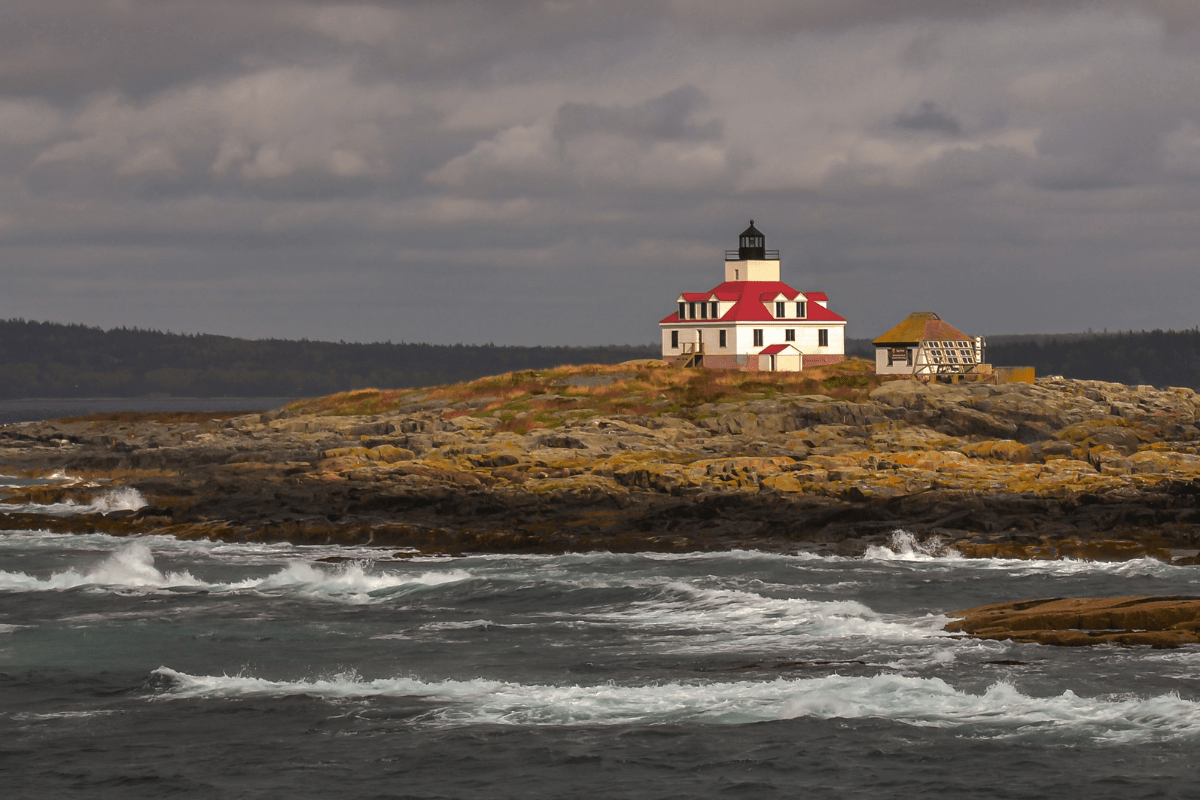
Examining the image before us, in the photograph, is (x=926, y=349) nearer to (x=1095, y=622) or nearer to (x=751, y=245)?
Result: (x=751, y=245)

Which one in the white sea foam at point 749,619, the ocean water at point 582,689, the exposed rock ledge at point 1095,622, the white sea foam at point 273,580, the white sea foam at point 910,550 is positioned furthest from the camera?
the white sea foam at point 910,550

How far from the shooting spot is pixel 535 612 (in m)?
27.1

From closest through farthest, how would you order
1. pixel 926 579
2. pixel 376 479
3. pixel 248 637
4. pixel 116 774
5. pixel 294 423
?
pixel 116 774
pixel 248 637
pixel 926 579
pixel 376 479
pixel 294 423

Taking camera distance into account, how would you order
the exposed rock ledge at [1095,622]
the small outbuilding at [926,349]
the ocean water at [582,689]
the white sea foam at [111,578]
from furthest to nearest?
1. the small outbuilding at [926,349]
2. the white sea foam at [111,578]
3. the exposed rock ledge at [1095,622]
4. the ocean water at [582,689]

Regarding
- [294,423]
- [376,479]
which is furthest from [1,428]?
[376,479]

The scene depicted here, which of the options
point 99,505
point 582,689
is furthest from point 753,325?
point 582,689

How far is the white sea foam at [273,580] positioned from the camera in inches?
1191

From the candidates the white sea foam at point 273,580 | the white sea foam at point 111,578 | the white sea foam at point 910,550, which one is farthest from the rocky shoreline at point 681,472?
the white sea foam at point 111,578

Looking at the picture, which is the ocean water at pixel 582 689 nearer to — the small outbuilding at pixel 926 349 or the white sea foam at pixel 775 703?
the white sea foam at pixel 775 703

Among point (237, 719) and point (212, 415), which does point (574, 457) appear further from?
point (212, 415)

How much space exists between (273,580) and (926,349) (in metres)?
45.0

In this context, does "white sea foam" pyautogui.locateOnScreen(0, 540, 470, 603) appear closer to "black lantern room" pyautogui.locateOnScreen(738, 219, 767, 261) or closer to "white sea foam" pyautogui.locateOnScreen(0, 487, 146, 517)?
"white sea foam" pyautogui.locateOnScreen(0, 487, 146, 517)

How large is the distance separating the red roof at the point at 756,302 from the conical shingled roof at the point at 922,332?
25.6ft

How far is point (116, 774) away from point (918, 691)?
11.8m
